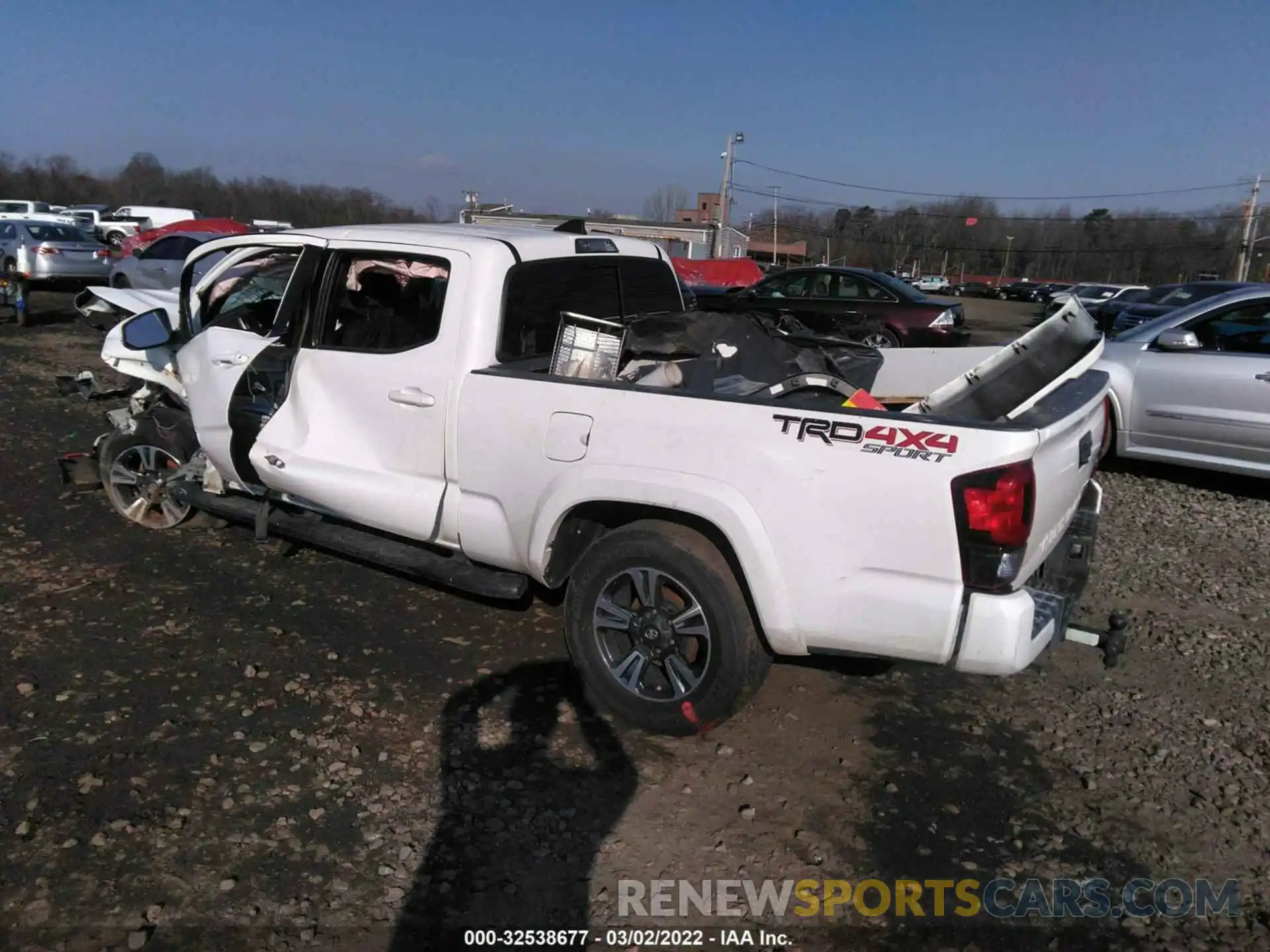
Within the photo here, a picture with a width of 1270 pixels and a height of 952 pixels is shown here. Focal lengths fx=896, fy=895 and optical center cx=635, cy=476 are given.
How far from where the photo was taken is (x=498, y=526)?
3887 mm

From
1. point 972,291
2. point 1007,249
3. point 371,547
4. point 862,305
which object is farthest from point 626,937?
point 1007,249

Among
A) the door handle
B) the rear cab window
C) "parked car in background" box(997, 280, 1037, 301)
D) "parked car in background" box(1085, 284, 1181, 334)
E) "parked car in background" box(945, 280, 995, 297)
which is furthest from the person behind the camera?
"parked car in background" box(945, 280, 995, 297)

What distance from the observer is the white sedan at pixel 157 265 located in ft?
55.4

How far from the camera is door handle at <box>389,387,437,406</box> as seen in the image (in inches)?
157

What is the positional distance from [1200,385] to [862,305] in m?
8.60

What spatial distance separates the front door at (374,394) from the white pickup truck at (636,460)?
14 mm

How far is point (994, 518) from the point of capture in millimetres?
2816

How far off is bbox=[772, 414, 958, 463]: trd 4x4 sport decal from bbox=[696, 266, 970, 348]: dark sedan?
11206 millimetres

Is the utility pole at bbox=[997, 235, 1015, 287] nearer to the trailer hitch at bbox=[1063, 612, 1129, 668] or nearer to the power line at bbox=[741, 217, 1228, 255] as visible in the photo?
the power line at bbox=[741, 217, 1228, 255]

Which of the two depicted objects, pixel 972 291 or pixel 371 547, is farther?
pixel 972 291

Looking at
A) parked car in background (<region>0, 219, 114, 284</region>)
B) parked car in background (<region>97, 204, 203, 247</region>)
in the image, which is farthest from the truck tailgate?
parked car in background (<region>97, 204, 203, 247</region>)

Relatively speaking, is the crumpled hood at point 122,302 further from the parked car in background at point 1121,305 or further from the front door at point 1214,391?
the parked car in background at point 1121,305

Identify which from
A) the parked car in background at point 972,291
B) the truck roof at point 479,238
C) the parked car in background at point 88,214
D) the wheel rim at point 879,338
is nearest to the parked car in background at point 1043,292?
the parked car in background at point 972,291

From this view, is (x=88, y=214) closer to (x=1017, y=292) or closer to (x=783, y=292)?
(x=783, y=292)
